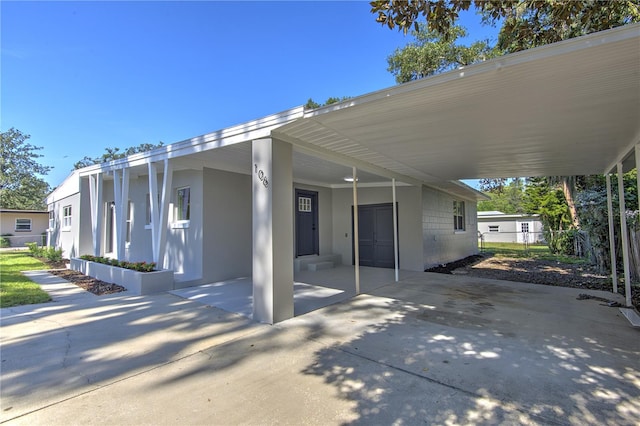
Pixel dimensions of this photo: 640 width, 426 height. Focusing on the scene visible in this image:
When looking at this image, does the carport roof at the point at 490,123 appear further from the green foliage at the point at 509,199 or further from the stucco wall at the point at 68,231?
the green foliage at the point at 509,199

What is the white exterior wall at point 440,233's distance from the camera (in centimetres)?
993

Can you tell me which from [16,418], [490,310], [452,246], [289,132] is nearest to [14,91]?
[289,132]

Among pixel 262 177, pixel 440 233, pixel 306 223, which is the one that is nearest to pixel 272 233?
pixel 262 177

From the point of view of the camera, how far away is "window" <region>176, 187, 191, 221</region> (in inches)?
313

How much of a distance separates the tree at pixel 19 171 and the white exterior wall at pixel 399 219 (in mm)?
32435

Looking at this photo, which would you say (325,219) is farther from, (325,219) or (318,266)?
(318,266)

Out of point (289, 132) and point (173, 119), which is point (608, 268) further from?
point (173, 119)

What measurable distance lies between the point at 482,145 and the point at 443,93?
2.39 m

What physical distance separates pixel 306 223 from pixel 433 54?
10.5 meters

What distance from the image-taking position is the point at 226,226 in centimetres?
767

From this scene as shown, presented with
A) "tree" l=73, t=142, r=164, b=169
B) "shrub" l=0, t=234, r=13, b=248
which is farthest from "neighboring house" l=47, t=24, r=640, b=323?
"tree" l=73, t=142, r=164, b=169

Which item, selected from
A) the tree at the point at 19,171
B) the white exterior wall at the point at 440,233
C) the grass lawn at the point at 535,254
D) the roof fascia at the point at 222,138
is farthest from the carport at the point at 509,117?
the tree at the point at 19,171

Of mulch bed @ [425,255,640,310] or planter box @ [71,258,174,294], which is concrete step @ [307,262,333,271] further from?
planter box @ [71,258,174,294]

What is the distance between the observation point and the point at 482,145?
5.07 metres
